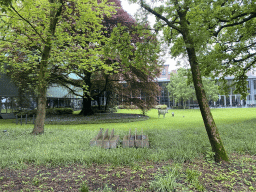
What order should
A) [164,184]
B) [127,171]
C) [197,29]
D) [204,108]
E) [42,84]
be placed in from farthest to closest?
[42,84]
[197,29]
[204,108]
[127,171]
[164,184]

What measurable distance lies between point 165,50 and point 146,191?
16.6 ft

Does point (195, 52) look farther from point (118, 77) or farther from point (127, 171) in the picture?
point (118, 77)

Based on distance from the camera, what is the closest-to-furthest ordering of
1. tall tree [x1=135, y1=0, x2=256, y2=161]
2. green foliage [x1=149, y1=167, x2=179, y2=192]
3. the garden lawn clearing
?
green foliage [x1=149, y1=167, x2=179, y2=192], the garden lawn clearing, tall tree [x1=135, y1=0, x2=256, y2=161]

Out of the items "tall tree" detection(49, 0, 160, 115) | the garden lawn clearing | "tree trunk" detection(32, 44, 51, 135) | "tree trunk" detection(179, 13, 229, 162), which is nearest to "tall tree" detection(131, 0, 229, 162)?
"tree trunk" detection(179, 13, 229, 162)

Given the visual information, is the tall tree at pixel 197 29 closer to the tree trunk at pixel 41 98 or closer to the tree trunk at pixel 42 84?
the tree trunk at pixel 42 84

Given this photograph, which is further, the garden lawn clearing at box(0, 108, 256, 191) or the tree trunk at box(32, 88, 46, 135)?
the tree trunk at box(32, 88, 46, 135)

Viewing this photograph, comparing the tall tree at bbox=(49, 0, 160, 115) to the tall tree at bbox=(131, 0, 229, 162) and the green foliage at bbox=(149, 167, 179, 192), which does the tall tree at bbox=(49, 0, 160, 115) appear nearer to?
the tall tree at bbox=(131, 0, 229, 162)

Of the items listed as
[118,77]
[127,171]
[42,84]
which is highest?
[118,77]

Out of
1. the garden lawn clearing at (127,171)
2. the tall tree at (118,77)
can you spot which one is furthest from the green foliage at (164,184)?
the tall tree at (118,77)

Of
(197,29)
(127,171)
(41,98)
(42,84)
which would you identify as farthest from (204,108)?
(41,98)

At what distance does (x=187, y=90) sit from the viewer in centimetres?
3625

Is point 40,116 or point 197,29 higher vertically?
point 197,29

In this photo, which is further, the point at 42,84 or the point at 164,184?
the point at 42,84

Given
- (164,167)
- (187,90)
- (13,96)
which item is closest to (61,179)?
(164,167)
